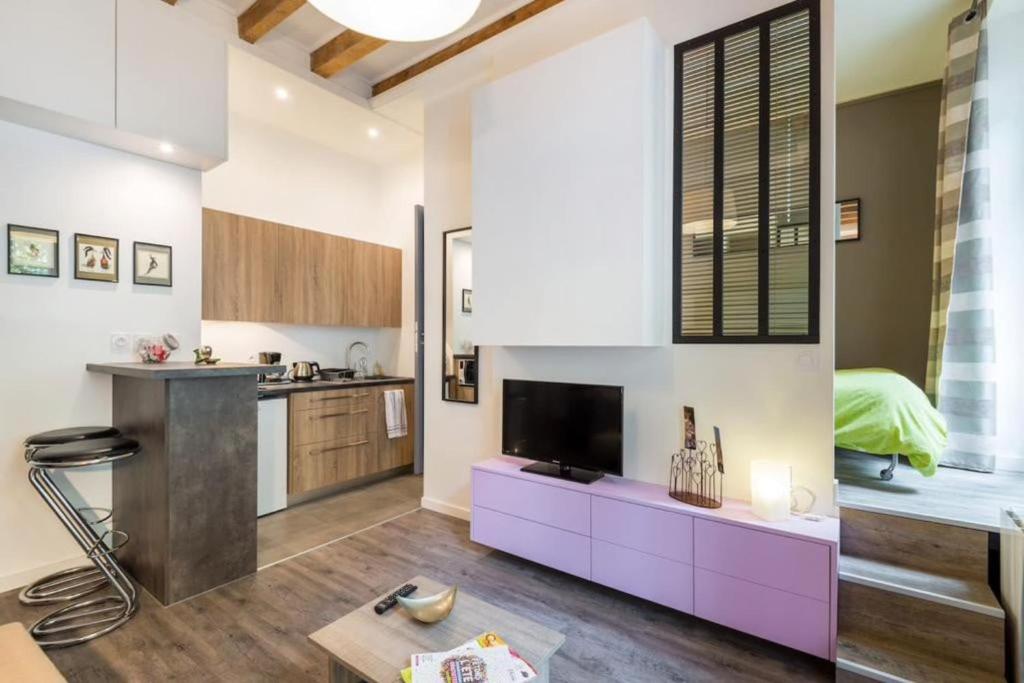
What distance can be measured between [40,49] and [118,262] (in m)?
1.09

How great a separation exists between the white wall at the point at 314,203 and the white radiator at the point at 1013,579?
4.32m

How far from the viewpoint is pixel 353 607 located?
7.58 feet

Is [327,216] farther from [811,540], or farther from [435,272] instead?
[811,540]

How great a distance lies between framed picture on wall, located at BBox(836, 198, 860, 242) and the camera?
3855mm

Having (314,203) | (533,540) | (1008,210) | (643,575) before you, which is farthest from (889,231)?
(314,203)

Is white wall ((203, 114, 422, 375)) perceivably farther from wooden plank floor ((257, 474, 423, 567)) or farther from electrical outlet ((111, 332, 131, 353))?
wooden plank floor ((257, 474, 423, 567))

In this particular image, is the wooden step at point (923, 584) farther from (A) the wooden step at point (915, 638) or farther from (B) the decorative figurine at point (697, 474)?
(B) the decorative figurine at point (697, 474)

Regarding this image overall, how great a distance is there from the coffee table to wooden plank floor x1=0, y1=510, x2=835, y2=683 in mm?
552

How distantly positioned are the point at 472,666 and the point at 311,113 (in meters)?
4.34

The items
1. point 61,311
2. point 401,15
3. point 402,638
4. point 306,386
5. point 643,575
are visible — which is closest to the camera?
point 402,638

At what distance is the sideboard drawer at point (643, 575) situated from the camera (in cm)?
217

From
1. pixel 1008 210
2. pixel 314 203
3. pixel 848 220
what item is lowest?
pixel 1008 210

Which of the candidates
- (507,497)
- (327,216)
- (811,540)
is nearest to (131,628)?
(507,497)

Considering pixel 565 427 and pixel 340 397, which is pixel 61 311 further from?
pixel 565 427
